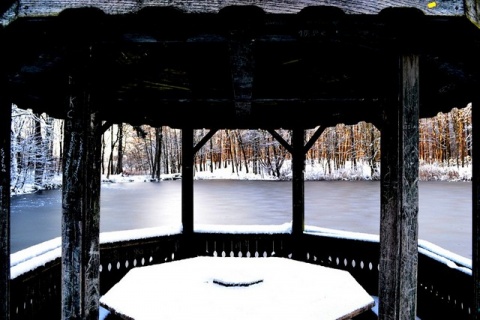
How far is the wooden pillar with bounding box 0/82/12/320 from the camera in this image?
2.32 meters

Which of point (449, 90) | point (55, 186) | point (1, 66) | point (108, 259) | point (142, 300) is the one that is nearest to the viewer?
point (1, 66)

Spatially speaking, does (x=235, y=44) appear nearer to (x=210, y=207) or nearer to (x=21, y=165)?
(x=210, y=207)

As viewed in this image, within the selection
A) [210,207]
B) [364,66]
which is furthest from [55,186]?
[364,66]

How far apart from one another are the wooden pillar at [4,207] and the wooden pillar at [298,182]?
406cm

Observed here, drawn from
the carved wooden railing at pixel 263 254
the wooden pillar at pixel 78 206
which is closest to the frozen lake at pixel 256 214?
the carved wooden railing at pixel 263 254

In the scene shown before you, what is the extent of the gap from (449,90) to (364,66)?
938 millimetres

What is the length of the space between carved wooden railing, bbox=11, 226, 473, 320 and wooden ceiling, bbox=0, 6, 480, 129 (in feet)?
5.87

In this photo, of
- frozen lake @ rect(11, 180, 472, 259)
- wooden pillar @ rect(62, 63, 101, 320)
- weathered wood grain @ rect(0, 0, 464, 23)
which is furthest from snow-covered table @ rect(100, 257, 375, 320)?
frozen lake @ rect(11, 180, 472, 259)

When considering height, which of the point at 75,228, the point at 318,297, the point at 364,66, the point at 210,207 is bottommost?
the point at 210,207

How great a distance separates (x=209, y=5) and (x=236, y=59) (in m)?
0.51

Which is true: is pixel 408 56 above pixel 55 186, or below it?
above

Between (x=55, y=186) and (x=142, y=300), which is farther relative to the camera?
(x=55, y=186)

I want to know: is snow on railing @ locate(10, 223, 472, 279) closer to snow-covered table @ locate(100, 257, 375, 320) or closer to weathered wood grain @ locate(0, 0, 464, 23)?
snow-covered table @ locate(100, 257, 375, 320)

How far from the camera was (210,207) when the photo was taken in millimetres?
17453
